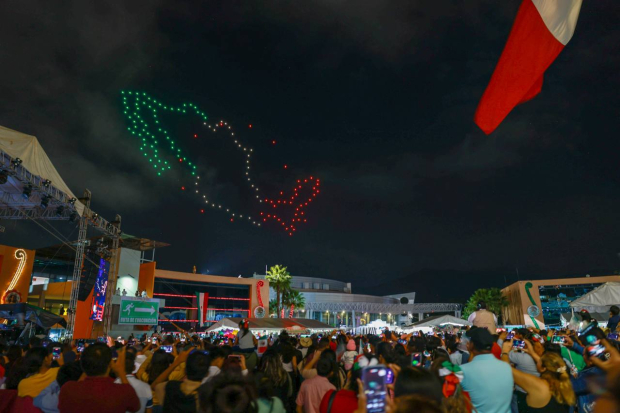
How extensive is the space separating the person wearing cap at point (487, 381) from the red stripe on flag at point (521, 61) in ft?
10.9

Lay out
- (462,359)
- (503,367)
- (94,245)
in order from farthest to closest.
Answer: (94,245) → (462,359) → (503,367)

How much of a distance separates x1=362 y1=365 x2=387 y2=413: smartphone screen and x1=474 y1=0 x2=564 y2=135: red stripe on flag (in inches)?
179

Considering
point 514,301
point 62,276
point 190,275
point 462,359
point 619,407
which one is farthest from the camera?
point 514,301

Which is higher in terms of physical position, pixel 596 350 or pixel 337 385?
pixel 596 350

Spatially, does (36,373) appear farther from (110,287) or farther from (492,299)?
(492,299)

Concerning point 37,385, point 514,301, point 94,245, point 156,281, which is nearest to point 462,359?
point 37,385

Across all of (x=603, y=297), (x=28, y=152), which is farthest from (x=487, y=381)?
(x=28, y=152)

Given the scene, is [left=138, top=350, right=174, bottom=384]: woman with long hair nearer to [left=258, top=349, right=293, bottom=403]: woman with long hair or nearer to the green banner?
[left=258, top=349, right=293, bottom=403]: woman with long hair

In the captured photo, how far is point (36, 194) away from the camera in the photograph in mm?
19297

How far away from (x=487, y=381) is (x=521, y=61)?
415cm

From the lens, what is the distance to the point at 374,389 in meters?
2.38

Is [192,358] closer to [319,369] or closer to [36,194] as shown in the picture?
[319,369]

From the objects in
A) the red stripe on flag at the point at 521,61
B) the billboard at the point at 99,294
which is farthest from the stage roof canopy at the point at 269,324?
the red stripe on flag at the point at 521,61

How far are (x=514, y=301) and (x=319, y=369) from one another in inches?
2847
